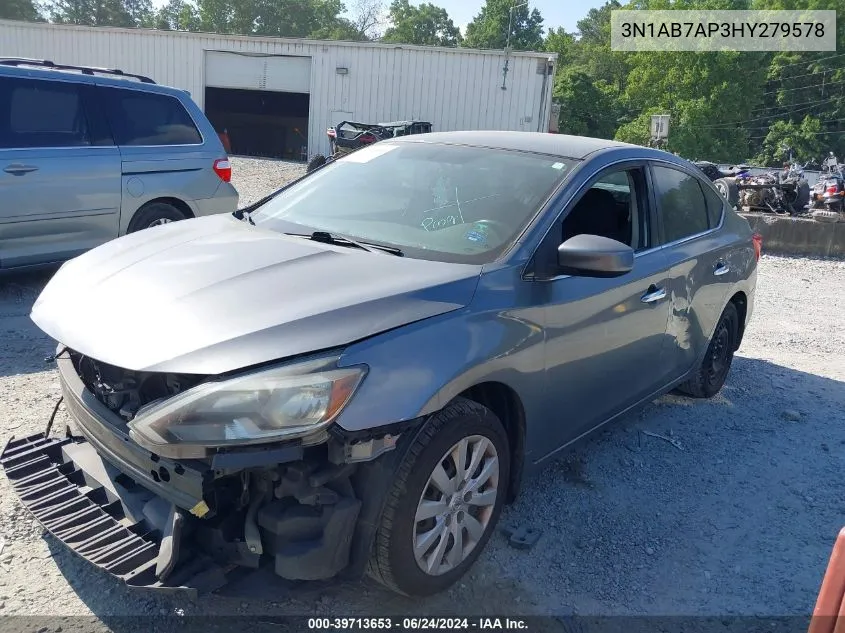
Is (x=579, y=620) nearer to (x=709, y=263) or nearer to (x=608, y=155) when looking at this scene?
(x=608, y=155)

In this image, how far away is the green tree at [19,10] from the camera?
58781 mm

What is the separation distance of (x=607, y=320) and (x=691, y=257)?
3.66ft

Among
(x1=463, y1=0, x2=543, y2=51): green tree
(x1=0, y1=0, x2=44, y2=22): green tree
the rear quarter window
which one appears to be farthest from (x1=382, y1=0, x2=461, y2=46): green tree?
the rear quarter window

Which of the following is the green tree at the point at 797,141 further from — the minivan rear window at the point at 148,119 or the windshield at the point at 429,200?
the windshield at the point at 429,200

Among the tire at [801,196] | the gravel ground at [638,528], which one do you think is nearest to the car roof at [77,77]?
the gravel ground at [638,528]

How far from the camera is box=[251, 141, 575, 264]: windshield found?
126 inches

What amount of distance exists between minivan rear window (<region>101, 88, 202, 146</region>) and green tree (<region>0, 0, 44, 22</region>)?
61651 mm

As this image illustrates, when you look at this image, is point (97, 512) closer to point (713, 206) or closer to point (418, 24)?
point (713, 206)

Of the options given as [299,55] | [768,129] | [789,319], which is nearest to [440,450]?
[789,319]

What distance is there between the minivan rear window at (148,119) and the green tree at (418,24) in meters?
75.5

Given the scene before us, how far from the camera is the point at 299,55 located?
87.9 ft

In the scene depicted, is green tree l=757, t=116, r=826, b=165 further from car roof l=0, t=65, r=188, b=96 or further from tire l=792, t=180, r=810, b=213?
car roof l=0, t=65, r=188, b=96

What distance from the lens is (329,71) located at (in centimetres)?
2675

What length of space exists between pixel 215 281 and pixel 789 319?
7.01m
